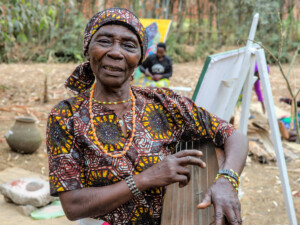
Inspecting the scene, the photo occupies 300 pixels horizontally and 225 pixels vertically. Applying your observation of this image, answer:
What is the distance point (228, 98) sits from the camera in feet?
9.79

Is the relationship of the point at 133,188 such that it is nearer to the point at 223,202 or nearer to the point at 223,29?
the point at 223,202

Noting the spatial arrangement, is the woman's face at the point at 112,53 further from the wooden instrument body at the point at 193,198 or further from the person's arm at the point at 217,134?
the wooden instrument body at the point at 193,198

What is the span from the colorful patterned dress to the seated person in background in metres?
5.79

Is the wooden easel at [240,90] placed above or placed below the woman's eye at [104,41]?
below

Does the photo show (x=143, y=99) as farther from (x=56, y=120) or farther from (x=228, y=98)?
(x=228, y=98)

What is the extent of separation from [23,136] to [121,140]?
12.5 feet

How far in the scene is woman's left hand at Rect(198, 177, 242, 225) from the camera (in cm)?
140

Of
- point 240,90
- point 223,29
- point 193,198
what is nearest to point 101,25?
point 193,198

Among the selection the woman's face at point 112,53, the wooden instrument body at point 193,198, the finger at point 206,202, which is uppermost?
the woman's face at point 112,53

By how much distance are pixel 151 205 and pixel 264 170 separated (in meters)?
4.09

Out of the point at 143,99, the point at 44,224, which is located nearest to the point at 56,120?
the point at 143,99

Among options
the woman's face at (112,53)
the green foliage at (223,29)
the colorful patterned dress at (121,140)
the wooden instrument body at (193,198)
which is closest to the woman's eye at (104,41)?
the woman's face at (112,53)

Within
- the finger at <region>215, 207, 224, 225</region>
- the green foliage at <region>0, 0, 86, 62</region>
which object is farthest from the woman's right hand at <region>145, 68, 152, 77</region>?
the finger at <region>215, 207, 224, 225</region>

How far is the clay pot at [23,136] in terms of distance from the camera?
5.12 metres
